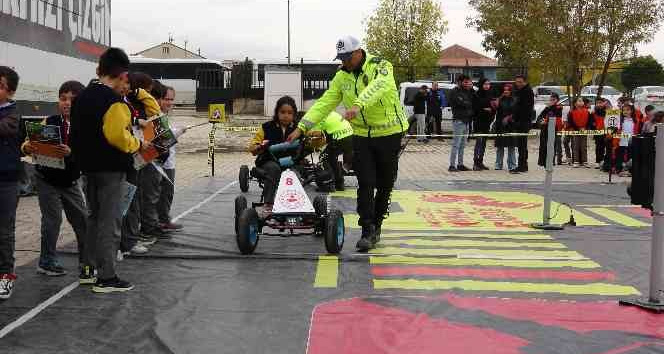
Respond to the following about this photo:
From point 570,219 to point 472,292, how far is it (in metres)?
3.61

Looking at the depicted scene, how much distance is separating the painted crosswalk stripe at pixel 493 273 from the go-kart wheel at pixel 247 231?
47.3 inches

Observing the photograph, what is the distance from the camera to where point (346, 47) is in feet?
22.5

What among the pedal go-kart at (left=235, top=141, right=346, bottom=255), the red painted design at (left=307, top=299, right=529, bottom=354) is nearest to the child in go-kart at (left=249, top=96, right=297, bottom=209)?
the pedal go-kart at (left=235, top=141, right=346, bottom=255)

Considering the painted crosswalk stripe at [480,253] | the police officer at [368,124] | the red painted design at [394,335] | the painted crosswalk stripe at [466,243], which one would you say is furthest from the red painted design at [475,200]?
the red painted design at [394,335]

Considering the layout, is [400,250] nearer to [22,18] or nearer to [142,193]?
[142,193]

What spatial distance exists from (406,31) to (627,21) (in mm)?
18611

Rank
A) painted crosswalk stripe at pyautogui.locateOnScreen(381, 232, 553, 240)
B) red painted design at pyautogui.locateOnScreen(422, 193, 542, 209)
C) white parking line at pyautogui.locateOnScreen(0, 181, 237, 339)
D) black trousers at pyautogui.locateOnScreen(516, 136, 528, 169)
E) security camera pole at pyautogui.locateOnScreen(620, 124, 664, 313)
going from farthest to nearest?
1. black trousers at pyautogui.locateOnScreen(516, 136, 528, 169)
2. red painted design at pyautogui.locateOnScreen(422, 193, 542, 209)
3. painted crosswalk stripe at pyautogui.locateOnScreen(381, 232, 553, 240)
4. security camera pole at pyautogui.locateOnScreen(620, 124, 664, 313)
5. white parking line at pyautogui.locateOnScreen(0, 181, 237, 339)

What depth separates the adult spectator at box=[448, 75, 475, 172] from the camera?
1582cm

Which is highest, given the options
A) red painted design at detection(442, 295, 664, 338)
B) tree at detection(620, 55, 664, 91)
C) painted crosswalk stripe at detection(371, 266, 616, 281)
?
tree at detection(620, 55, 664, 91)

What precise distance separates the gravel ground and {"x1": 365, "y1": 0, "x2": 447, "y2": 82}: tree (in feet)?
58.0

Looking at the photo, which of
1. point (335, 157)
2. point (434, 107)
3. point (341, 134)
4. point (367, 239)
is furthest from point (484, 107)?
point (367, 239)

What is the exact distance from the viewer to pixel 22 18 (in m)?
9.91

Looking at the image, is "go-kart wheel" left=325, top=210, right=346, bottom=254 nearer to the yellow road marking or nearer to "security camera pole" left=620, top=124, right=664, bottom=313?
the yellow road marking

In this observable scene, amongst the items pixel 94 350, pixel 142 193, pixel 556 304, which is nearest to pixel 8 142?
pixel 94 350
